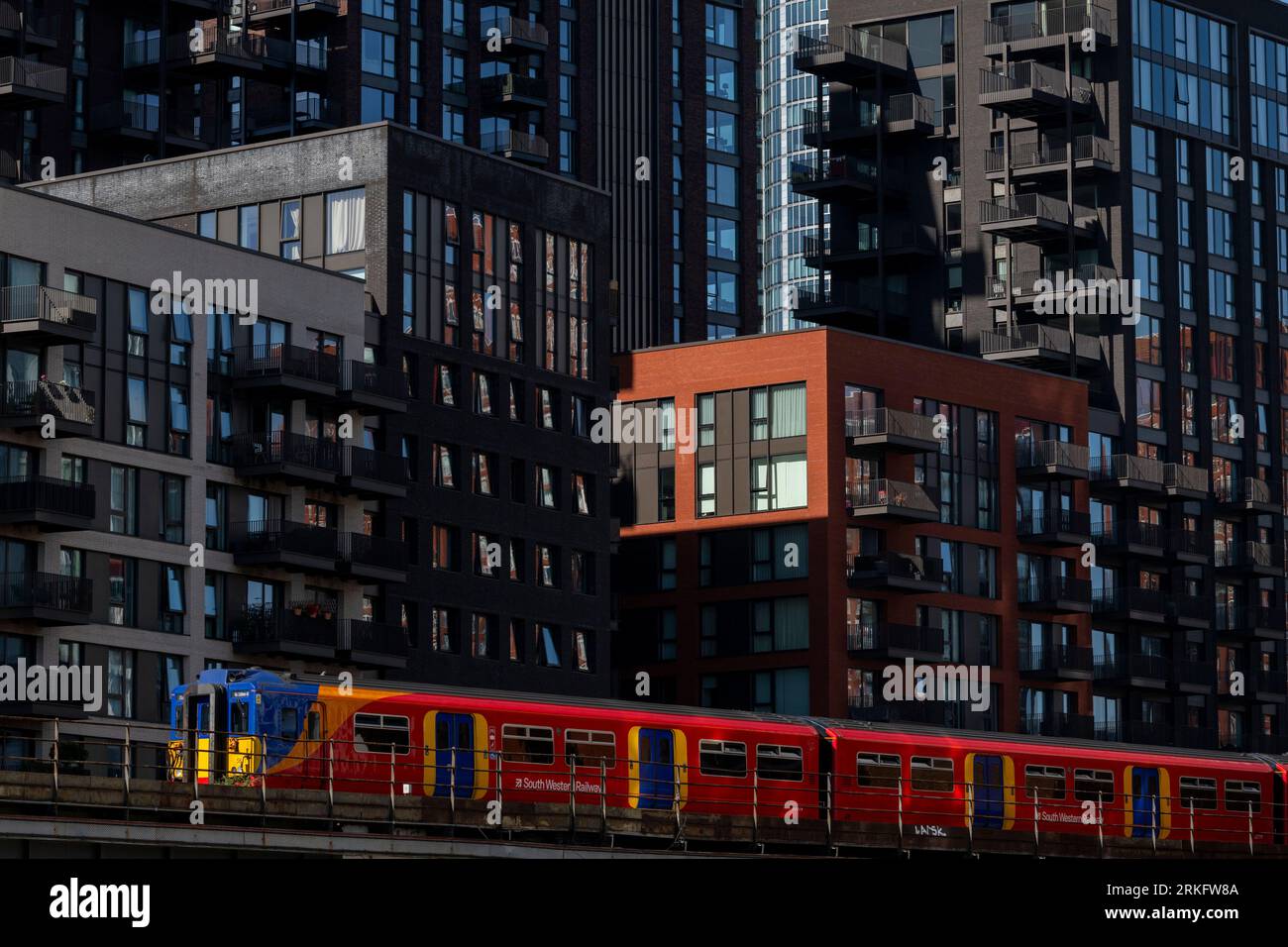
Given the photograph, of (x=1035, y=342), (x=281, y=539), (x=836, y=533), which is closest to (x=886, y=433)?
(x=836, y=533)

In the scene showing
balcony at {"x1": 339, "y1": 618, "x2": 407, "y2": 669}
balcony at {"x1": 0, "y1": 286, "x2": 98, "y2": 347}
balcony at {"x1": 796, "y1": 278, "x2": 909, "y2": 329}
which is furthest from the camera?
balcony at {"x1": 796, "y1": 278, "x2": 909, "y2": 329}

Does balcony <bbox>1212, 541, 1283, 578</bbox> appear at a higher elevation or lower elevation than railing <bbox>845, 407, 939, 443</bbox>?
lower

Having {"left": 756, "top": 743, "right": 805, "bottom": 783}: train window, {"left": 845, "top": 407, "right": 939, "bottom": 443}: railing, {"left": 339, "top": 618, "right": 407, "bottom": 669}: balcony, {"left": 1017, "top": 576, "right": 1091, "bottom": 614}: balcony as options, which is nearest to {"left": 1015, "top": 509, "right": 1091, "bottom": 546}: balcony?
{"left": 1017, "top": 576, "right": 1091, "bottom": 614}: balcony

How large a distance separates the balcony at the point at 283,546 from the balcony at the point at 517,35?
51889 mm

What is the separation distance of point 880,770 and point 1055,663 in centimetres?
5263

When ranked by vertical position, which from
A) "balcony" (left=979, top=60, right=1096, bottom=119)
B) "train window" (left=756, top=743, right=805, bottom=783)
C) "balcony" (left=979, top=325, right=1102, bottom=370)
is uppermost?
"balcony" (left=979, top=60, right=1096, bottom=119)

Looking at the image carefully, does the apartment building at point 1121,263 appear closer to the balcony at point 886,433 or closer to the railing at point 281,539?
the balcony at point 886,433

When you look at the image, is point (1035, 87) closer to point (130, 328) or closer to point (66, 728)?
point (130, 328)

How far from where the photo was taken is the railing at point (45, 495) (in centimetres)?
7762

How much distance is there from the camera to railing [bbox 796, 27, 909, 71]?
5162 inches

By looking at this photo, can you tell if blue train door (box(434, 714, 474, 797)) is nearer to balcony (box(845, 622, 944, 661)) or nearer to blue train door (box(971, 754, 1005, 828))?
blue train door (box(971, 754, 1005, 828))

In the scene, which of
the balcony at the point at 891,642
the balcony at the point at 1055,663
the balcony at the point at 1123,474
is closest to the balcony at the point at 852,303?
the balcony at the point at 1123,474

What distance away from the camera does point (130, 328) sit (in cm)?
8331

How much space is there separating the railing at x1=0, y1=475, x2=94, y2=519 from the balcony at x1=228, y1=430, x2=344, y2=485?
849 cm
